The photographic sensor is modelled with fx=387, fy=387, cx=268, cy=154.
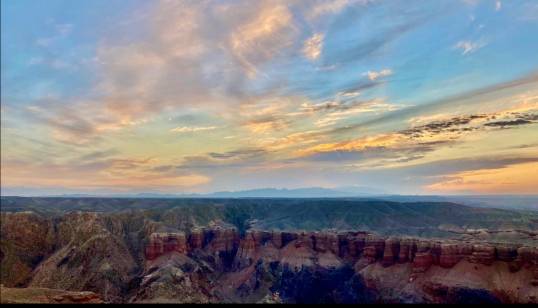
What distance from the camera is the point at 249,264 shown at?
123750 mm

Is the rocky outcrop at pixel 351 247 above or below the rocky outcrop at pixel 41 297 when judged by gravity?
below

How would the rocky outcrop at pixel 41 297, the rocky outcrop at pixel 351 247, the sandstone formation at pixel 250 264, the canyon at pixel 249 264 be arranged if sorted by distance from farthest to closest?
the rocky outcrop at pixel 351 247 → the sandstone formation at pixel 250 264 → the canyon at pixel 249 264 → the rocky outcrop at pixel 41 297

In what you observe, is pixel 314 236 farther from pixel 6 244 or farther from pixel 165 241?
pixel 6 244

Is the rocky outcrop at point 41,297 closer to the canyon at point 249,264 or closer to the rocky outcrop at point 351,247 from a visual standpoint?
the canyon at point 249,264

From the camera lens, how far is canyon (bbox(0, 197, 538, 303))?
8362 cm

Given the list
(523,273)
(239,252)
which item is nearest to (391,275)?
(523,273)

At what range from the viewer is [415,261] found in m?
93.9

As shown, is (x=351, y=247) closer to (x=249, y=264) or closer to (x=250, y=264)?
(x=250, y=264)

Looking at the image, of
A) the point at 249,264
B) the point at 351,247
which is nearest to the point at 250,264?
the point at 249,264

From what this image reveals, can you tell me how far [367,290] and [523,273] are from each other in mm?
33573

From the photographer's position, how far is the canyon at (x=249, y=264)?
274ft

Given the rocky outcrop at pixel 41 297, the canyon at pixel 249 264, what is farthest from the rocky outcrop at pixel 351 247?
the rocky outcrop at pixel 41 297

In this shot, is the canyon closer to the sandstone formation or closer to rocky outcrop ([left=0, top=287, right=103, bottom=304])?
the sandstone formation

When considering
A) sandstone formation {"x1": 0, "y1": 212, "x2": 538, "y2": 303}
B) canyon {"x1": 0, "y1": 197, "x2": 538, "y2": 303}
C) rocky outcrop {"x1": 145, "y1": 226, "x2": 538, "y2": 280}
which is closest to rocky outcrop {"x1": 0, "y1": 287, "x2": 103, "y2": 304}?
canyon {"x1": 0, "y1": 197, "x2": 538, "y2": 303}
